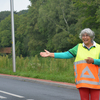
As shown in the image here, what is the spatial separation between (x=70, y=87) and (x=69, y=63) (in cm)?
558

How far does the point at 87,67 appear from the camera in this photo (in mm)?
3727

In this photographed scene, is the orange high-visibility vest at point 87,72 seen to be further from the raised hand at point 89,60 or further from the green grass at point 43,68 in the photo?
the green grass at point 43,68

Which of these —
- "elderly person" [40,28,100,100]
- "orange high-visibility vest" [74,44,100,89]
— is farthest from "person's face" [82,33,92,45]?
"orange high-visibility vest" [74,44,100,89]

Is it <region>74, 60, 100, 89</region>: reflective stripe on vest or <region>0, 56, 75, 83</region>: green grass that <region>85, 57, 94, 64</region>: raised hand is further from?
<region>0, 56, 75, 83</region>: green grass

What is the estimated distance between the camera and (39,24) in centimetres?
5672

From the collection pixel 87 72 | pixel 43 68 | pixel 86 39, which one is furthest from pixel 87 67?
pixel 43 68

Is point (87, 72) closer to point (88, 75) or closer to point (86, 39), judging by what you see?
point (88, 75)

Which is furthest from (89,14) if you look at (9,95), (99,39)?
(9,95)

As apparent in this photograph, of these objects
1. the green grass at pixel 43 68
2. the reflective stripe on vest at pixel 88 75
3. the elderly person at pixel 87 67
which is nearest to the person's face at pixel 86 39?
the elderly person at pixel 87 67

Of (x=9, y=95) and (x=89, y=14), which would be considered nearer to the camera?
(x=9, y=95)

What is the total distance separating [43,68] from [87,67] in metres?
13.6

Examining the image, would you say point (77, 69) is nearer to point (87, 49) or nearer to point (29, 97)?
point (87, 49)

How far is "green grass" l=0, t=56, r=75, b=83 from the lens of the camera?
14.4 m

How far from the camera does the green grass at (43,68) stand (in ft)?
47.1
